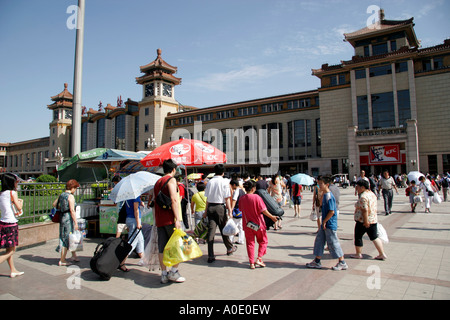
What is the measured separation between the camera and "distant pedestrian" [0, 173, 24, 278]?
4.92m

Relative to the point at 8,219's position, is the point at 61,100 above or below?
above

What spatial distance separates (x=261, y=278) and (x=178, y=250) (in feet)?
4.80

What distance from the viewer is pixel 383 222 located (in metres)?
10.1

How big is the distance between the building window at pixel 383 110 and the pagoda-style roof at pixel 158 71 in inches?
1554

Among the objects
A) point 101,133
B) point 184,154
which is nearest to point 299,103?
point 184,154

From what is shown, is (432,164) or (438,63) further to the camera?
(438,63)

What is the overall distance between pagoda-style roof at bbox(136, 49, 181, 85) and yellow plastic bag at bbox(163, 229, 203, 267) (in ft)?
194

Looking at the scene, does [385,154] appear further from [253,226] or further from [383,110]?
[253,226]

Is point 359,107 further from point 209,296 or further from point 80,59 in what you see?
point 209,296

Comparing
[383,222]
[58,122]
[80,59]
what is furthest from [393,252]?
[58,122]

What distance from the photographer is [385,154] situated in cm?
3659

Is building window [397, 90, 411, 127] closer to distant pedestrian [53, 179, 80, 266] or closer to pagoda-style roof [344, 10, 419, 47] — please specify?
pagoda-style roof [344, 10, 419, 47]

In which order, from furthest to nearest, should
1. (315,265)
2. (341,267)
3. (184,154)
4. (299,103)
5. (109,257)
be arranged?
1. (299,103)
2. (184,154)
3. (315,265)
4. (341,267)
5. (109,257)

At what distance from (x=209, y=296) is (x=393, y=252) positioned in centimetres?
441
